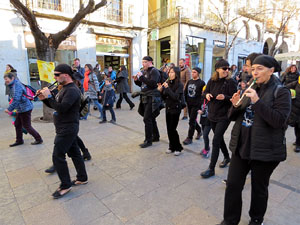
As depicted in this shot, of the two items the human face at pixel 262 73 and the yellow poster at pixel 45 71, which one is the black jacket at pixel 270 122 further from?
the yellow poster at pixel 45 71

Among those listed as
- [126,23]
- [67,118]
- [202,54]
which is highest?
[126,23]

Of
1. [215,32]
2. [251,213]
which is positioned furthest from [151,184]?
[215,32]

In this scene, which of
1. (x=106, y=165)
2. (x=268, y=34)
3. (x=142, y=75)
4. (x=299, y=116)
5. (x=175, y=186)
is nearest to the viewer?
(x=175, y=186)

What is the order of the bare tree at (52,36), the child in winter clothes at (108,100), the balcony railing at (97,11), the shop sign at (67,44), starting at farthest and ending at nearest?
the balcony railing at (97,11), the shop sign at (67,44), the child in winter clothes at (108,100), the bare tree at (52,36)

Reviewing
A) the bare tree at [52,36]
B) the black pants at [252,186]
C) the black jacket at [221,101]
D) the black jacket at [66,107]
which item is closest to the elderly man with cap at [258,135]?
the black pants at [252,186]

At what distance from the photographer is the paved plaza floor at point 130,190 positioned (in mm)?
2520

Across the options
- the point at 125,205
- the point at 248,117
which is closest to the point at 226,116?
the point at 248,117

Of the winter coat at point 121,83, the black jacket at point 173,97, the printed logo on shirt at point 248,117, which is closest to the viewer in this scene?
the printed logo on shirt at point 248,117

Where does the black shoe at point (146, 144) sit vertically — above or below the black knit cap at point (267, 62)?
below

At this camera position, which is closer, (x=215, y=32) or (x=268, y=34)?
(x=215, y=32)

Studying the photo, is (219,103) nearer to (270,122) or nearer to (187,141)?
(270,122)

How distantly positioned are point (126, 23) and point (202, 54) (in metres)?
7.18

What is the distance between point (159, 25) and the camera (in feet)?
56.4

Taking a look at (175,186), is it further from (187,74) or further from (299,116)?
(187,74)
